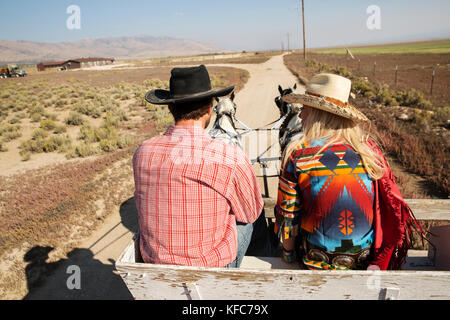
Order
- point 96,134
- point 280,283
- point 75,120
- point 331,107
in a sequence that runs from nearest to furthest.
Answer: point 280,283
point 331,107
point 96,134
point 75,120

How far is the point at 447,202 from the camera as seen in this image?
2242mm

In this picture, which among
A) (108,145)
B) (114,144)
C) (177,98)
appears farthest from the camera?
(114,144)

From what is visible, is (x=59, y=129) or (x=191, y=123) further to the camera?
(x=59, y=129)

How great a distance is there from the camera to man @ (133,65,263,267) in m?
1.55

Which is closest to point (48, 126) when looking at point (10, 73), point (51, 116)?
point (51, 116)

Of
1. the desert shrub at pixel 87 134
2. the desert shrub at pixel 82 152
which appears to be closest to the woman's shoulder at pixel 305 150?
the desert shrub at pixel 82 152

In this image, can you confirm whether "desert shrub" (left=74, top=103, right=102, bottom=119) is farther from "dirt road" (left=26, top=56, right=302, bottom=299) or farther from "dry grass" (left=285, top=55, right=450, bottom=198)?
"dry grass" (left=285, top=55, right=450, bottom=198)

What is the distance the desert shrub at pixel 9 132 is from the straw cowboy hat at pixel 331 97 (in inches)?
466

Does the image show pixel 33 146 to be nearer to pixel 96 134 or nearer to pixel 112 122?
pixel 96 134

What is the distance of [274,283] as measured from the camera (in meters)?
1.48

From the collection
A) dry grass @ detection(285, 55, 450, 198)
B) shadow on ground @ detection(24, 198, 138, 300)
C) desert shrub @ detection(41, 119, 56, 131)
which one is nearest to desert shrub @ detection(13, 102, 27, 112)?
desert shrub @ detection(41, 119, 56, 131)

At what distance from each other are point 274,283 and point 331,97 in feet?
4.28
